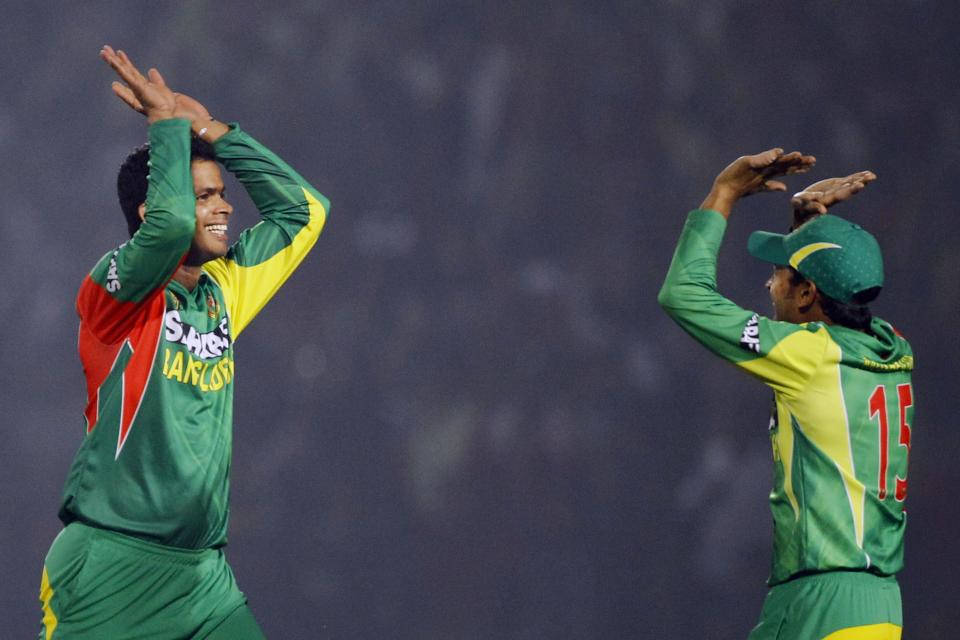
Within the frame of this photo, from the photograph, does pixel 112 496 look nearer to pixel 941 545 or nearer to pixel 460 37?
pixel 460 37

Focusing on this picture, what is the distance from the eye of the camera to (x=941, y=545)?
4.32m

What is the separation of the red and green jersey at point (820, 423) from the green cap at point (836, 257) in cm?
9

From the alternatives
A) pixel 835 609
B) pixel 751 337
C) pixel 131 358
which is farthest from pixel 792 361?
pixel 131 358

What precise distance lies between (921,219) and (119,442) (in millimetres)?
2889

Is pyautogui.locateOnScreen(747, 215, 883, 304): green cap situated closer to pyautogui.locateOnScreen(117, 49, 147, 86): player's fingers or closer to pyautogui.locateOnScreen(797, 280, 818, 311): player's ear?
pyautogui.locateOnScreen(797, 280, 818, 311): player's ear

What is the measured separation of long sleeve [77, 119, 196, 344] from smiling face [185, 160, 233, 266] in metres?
0.20

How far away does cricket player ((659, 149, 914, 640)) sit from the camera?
2449 millimetres

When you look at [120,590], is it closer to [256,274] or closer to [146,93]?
[256,274]

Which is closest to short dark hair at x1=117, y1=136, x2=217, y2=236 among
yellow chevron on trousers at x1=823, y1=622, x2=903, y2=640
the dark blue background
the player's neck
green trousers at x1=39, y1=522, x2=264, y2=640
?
the player's neck

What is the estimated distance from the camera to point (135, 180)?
277cm

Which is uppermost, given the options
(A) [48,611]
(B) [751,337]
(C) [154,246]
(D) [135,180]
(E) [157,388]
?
(D) [135,180]

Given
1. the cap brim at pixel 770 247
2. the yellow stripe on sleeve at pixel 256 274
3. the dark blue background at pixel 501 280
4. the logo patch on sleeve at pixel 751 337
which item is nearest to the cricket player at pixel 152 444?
the yellow stripe on sleeve at pixel 256 274

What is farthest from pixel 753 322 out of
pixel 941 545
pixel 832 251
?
pixel 941 545

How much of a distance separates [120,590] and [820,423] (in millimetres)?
1351
